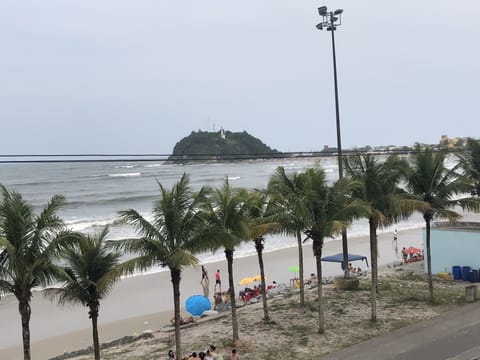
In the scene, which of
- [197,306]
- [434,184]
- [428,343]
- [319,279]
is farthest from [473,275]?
[197,306]

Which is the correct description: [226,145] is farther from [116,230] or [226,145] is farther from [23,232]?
[23,232]

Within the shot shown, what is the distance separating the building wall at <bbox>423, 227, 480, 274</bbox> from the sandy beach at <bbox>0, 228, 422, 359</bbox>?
6.38 m

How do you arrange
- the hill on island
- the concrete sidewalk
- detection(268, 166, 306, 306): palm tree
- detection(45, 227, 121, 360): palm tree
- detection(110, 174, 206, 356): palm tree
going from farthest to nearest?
1. the hill on island
2. detection(268, 166, 306, 306): palm tree
3. the concrete sidewalk
4. detection(110, 174, 206, 356): palm tree
5. detection(45, 227, 121, 360): palm tree

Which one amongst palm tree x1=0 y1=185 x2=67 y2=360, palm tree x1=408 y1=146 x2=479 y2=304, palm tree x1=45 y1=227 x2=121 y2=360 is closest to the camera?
palm tree x1=0 y1=185 x2=67 y2=360

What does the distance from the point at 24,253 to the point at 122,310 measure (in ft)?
41.9

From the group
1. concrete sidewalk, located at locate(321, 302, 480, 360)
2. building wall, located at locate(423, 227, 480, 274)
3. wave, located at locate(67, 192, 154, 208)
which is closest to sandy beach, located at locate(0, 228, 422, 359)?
building wall, located at locate(423, 227, 480, 274)

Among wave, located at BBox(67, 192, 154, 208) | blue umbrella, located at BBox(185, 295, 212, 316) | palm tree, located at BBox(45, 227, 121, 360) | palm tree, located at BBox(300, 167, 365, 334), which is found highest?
palm tree, located at BBox(300, 167, 365, 334)

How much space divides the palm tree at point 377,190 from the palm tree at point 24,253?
9256 millimetres

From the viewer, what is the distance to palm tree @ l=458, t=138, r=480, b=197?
1997 cm

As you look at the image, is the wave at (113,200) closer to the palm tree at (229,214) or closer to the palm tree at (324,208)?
the palm tree at (229,214)

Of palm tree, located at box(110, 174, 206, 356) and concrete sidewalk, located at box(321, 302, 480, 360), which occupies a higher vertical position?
palm tree, located at box(110, 174, 206, 356)

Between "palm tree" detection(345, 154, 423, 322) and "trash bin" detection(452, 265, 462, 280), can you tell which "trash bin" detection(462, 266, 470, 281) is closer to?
"trash bin" detection(452, 265, 462, 280)

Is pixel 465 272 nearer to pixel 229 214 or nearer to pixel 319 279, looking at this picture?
pixel 319 279

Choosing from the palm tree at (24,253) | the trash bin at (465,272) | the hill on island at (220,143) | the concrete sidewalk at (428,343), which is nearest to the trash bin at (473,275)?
the trash bin at (465,272)
